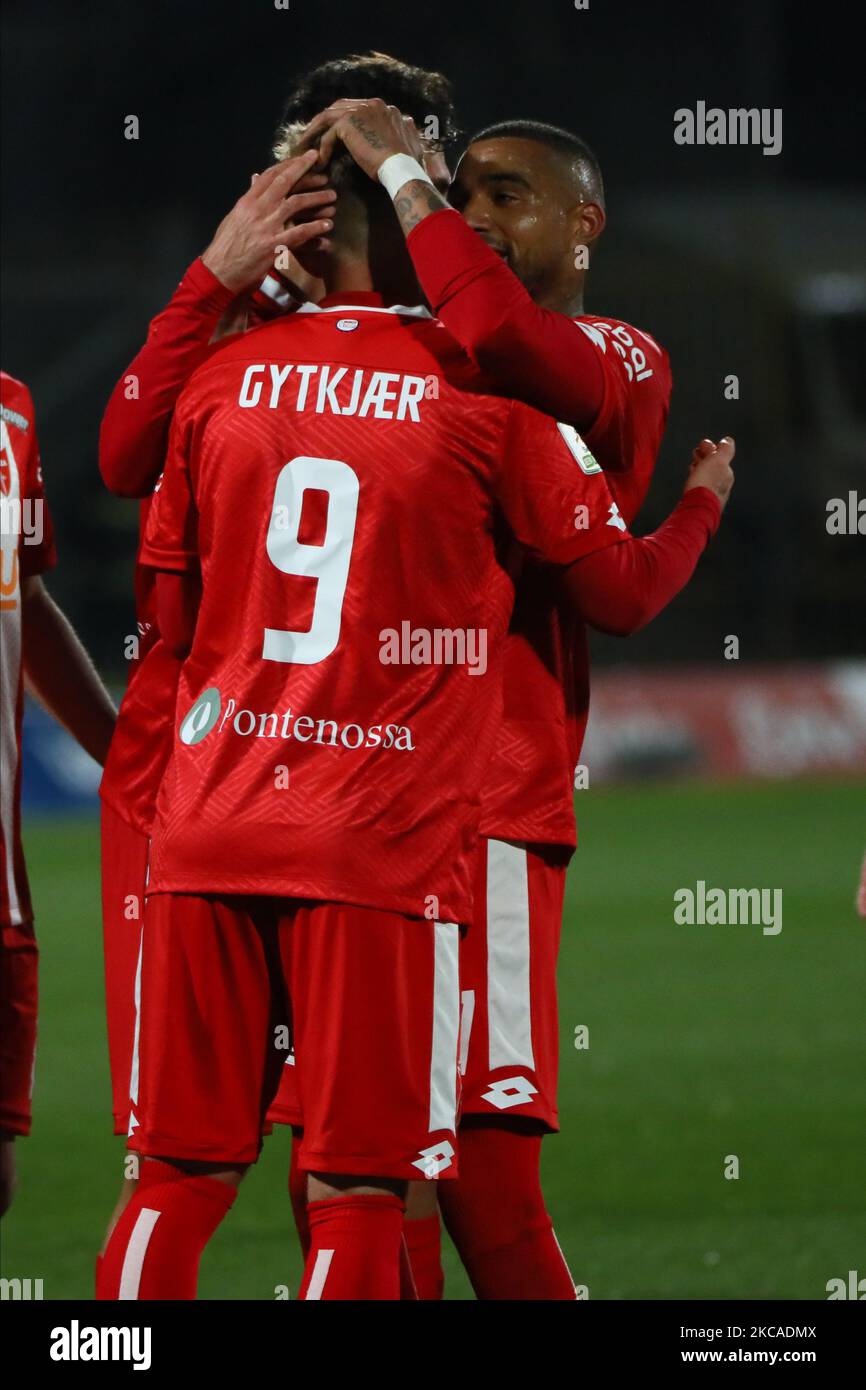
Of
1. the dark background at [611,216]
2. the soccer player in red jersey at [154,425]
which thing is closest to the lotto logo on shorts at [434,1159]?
the soccer player in red jersey at [154,425]

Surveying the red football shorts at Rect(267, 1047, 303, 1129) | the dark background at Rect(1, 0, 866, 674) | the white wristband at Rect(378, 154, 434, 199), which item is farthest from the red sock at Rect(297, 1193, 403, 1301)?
the dark background at Rect(1, 0, 866, 674)

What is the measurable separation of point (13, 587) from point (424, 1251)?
1227 mm

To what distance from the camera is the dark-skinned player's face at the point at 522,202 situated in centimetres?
289

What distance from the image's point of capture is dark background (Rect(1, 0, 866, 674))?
1978 centimetres

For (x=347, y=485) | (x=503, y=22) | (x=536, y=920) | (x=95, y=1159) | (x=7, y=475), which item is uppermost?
(x=503, y=22)

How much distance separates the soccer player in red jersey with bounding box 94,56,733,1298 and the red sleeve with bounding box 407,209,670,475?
4 cm

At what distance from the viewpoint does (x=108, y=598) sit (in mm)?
18906

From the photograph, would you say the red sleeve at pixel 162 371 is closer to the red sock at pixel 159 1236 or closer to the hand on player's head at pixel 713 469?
the hand on player's head at pixel 713 469

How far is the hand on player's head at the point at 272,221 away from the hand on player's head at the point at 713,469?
74 cm

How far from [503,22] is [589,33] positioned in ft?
10.3

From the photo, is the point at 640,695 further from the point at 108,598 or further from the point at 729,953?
the point at 729,953

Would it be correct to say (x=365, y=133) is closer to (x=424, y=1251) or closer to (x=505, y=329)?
(x=505, y=329)

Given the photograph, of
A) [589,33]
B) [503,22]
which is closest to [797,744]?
[503,22]

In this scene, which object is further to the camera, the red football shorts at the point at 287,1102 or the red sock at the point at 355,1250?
the red football shorts at the point at 287,1102
